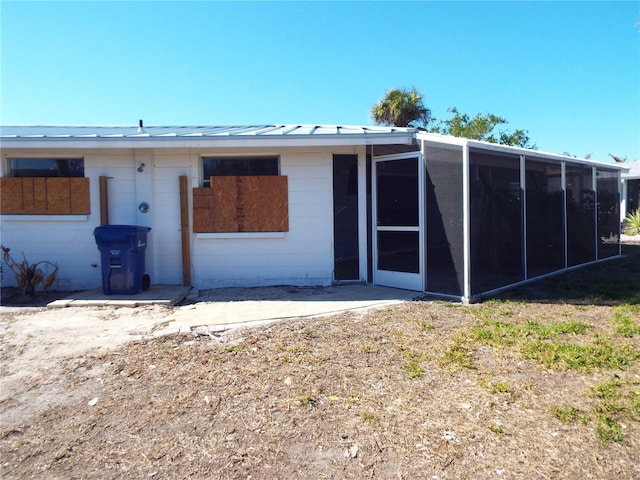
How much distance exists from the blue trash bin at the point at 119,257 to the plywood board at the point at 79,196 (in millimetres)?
1180

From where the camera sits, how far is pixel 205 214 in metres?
7.97

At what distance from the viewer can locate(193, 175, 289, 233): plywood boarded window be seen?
795 cm

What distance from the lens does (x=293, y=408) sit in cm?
333

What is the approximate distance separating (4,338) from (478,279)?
21.9 ft

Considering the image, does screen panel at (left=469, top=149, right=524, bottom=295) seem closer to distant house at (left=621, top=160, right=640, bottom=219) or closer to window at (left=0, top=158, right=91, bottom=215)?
window at (left=0, top=158, right=91, bottom=215)

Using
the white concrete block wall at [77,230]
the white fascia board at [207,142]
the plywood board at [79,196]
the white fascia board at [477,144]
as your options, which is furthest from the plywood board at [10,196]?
the white fascia board at [477,144]

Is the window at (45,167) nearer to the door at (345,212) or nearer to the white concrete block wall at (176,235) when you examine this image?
the white concrete block wall at (176,235)

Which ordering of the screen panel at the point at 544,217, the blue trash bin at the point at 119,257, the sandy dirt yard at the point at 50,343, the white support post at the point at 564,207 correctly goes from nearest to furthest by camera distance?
the sandy dirt yard at the point at 50,343, the blue trash bin at the point at 119,257, the screen panel at the point at 544,217, the white support post at the point at 564,207

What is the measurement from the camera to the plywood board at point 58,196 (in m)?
8.01

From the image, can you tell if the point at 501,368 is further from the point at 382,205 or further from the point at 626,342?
the point at 382,205

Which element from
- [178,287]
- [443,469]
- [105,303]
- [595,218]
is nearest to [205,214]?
[178,287]

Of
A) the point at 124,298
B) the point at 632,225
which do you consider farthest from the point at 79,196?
the point at 632,225

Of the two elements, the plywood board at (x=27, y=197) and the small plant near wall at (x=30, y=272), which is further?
the plywood board at (x=27, y=197)

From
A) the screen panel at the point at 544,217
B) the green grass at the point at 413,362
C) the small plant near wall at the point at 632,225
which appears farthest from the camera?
the small plant near wall at the point at 632,225
